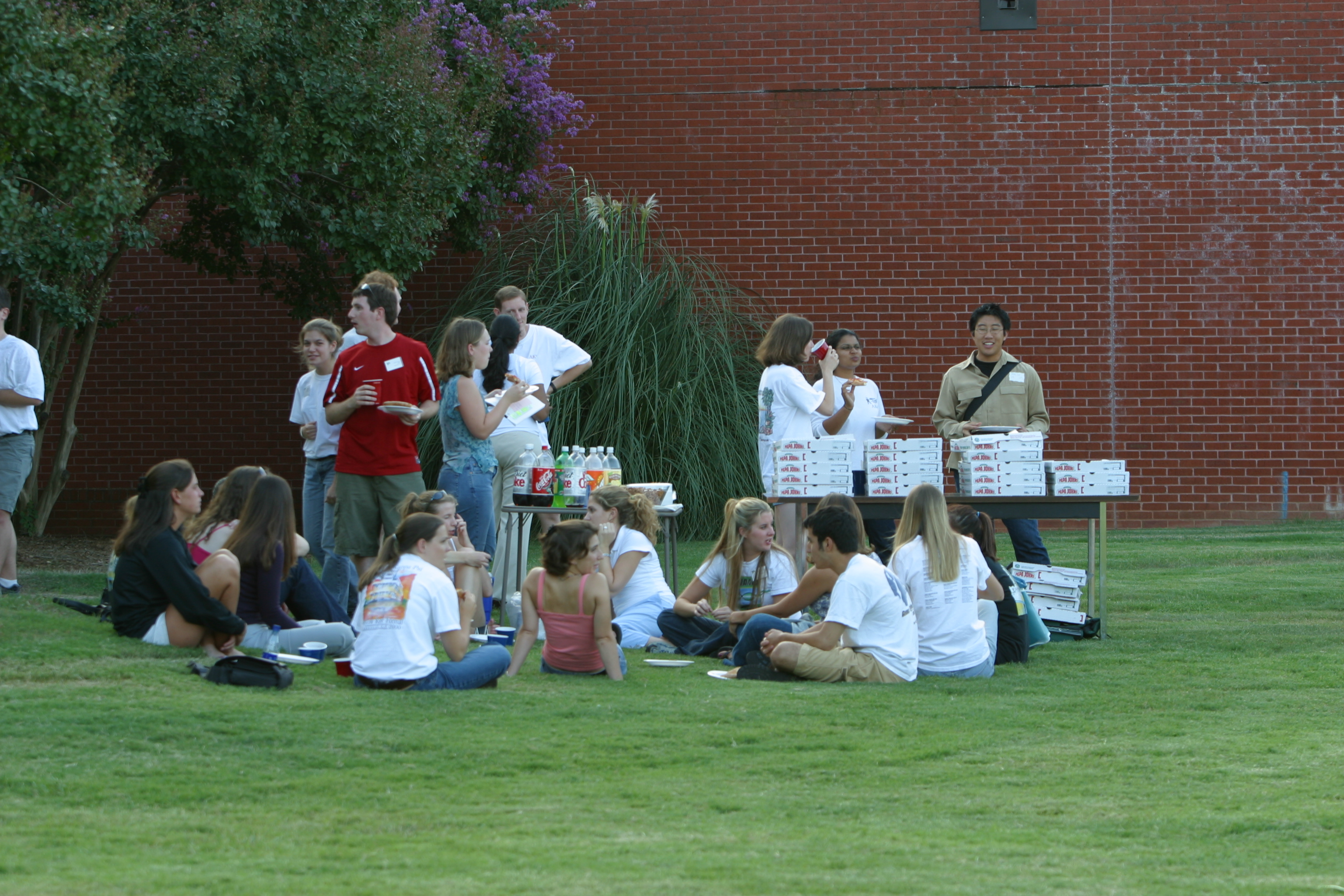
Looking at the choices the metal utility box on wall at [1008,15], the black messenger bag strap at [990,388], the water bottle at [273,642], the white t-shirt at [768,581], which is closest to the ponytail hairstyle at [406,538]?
the water bottle at [273,642]

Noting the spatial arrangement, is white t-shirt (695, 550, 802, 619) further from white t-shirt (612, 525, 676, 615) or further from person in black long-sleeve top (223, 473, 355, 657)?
person in black long-sleeve top (223, 473, 355, 657)

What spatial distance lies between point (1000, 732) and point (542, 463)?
3.54 m

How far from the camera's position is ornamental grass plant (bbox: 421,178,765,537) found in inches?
523

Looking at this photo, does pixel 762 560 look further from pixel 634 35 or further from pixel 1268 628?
pixel 634 35

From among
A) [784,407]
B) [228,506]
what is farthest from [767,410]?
[228,506]

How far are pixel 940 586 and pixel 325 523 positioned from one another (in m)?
3.64

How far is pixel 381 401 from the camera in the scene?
25.4ft

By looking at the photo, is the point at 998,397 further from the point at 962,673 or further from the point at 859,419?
the point at 962,673

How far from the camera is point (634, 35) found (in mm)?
15359

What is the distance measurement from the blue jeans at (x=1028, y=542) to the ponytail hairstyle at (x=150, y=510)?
5.12 meters

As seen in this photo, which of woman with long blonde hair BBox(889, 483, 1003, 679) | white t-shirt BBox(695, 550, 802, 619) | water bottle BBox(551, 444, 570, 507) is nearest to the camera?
woman with long blonde hair BBox(889, 483, 1003, 679)

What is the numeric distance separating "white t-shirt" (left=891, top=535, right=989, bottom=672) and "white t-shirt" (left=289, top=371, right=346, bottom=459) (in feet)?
10.6

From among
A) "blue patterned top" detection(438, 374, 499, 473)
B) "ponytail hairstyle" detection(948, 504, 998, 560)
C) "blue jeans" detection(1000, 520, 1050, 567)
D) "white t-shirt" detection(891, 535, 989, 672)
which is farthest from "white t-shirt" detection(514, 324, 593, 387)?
"white t-shirt" detection(891, 535, 989, 672)

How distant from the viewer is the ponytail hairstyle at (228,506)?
24.1 ft
